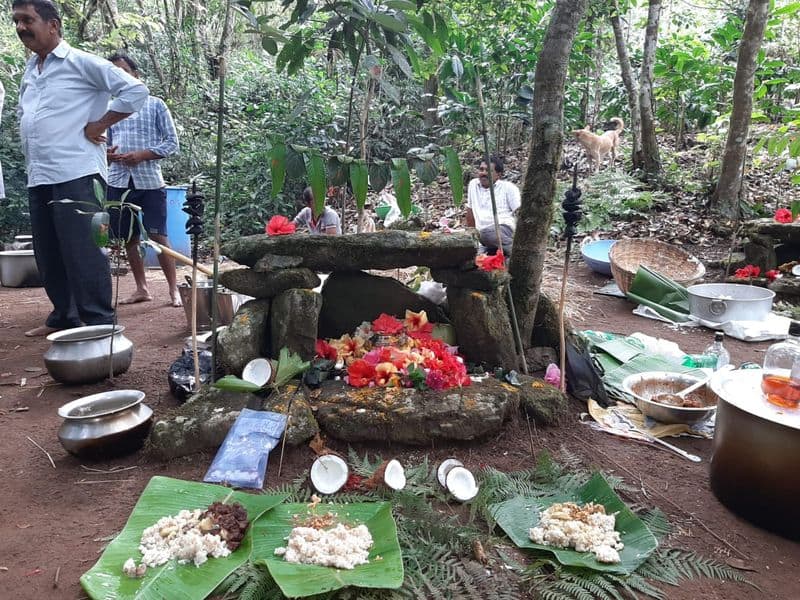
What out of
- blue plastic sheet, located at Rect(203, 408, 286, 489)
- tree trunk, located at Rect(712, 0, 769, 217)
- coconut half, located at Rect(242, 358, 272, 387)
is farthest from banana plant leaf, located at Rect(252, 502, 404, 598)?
tree trunk, located at Rect(712, 0, 769, 217)

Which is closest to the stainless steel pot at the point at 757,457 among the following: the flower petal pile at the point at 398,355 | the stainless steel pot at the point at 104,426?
the flower petal pile at the point at 398,355

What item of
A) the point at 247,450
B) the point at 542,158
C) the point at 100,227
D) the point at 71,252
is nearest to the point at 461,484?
the point at 247,450

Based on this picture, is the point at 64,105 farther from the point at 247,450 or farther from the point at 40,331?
the point at 247,450

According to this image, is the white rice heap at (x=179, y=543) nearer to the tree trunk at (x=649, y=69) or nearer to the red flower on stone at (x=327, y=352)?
the red flower on stone at (x=327, y=352)

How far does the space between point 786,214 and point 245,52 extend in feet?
40.5

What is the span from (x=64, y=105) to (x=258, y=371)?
2.46 meters

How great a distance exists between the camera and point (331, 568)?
198 cm

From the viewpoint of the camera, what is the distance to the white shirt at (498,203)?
20.1 ft

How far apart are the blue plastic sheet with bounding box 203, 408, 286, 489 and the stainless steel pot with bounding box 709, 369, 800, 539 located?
2.09m

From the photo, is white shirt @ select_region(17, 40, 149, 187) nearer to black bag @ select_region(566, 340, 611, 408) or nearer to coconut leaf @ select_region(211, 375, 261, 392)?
coconut leaf @ select_region(211, 375, 261, 392)

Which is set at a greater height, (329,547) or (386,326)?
(386,326)

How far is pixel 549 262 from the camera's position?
7695 millimetres

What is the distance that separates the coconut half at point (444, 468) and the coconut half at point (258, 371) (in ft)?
3.77

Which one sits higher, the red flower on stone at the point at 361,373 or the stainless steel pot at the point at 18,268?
the red flower on stone at the point at 361,373
